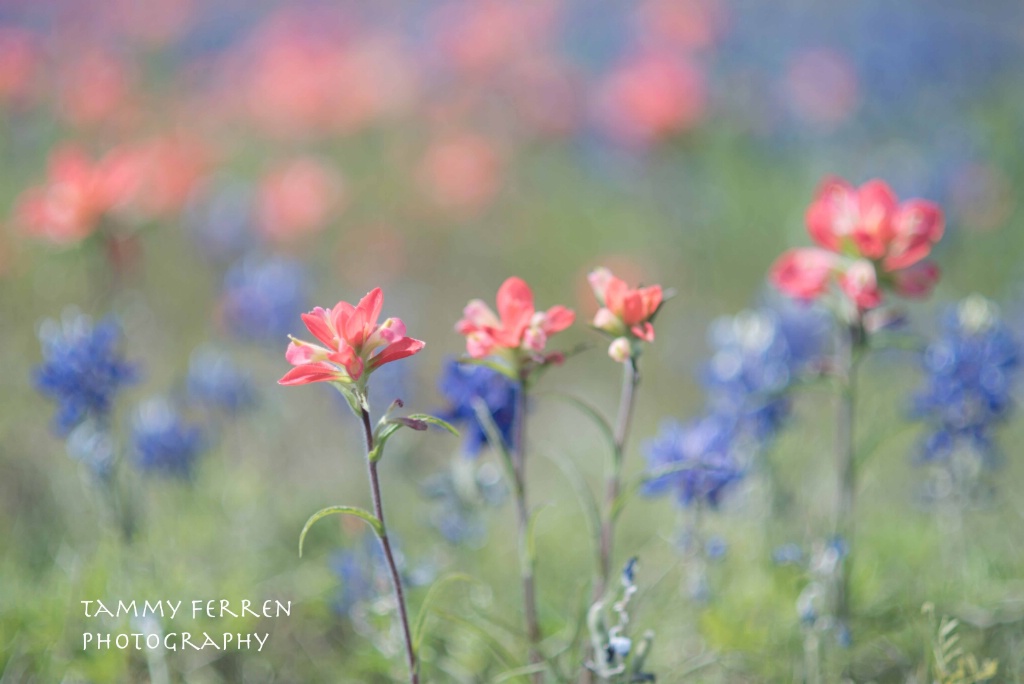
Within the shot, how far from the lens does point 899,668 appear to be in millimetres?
2191

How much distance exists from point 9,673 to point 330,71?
4.20 metres

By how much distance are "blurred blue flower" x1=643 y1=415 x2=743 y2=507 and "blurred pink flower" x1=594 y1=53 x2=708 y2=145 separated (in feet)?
9.23

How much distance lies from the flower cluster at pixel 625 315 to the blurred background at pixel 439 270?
0.36 meters

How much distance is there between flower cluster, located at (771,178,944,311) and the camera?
1761 mm

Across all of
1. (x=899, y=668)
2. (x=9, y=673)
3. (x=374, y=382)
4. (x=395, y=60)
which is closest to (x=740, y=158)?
(x=395, y=60)

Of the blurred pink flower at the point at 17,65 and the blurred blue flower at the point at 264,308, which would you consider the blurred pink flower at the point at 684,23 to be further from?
the blurred pink flower at the point at 17,65

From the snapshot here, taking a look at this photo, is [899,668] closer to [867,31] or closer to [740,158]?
[740,158]

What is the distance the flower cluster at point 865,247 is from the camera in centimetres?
176

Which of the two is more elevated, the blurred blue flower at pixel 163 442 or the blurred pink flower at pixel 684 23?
the blurred pink flower at pixel 684 23

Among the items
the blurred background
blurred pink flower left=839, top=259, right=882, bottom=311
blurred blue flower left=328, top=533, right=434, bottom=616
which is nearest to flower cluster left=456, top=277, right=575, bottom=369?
the blurred background

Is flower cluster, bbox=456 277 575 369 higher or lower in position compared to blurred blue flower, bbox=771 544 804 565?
higher

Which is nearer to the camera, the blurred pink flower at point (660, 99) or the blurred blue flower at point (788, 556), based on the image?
the blurred blue flower at point (788, 556)

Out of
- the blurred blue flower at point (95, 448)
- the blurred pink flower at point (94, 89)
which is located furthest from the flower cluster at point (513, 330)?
the blurred pink flower at point (94, 89)

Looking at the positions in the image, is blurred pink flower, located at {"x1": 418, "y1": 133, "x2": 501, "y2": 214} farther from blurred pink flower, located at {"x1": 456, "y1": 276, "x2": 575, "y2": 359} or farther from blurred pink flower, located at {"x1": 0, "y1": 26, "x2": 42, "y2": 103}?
blurred pink flower, located at {"x1": 456, "y1": 276, "x2": 575, "y2": 359}
